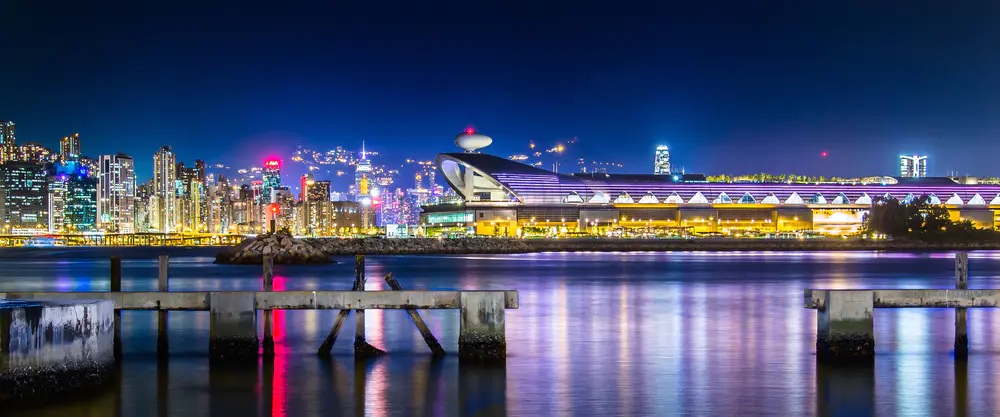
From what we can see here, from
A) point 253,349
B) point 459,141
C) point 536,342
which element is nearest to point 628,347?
point 536,342

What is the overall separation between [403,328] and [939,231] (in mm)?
119658

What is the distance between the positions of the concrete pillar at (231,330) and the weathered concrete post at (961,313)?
13379 millimetres

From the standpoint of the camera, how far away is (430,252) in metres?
114

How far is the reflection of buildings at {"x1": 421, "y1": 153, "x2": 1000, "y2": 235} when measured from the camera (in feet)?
527

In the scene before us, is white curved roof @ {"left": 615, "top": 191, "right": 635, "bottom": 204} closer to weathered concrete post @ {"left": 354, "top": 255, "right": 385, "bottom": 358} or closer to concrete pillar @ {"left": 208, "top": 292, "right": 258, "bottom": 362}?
weathered concrete post @ {"left": 354, "top": 255, "right": 385, "bottom": 358}

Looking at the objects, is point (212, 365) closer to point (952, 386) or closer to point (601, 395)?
point (601, 395)

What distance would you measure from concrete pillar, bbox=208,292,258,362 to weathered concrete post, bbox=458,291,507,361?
3950 mm

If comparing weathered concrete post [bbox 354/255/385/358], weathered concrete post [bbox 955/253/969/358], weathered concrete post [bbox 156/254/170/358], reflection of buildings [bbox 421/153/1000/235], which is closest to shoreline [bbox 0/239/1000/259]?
reflection of buildings [bbox 421/153/1000/235]

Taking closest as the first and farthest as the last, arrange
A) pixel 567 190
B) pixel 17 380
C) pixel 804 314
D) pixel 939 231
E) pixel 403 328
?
pixel 17 380
pixel 403 328
pixel 804 314
pixel 939 231
pixel 567 190

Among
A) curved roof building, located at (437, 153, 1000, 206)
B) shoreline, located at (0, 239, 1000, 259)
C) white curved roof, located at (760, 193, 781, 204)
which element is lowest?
shoreline, located at (0, 239, 1000, 259)

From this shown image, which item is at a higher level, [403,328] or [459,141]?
[459,141]

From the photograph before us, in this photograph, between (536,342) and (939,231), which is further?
(939,231)

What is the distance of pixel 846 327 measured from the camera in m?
18.4

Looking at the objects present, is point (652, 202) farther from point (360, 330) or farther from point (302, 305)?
point (302, 305)
